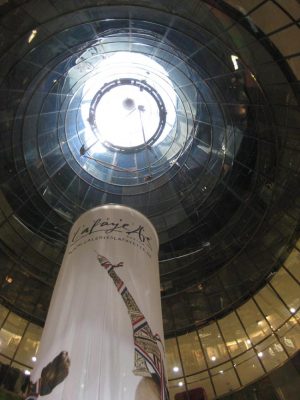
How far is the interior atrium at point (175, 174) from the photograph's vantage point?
47.3ft

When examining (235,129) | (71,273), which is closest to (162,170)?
(235,129)

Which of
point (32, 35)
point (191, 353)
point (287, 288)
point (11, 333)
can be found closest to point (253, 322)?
point (287, 288)

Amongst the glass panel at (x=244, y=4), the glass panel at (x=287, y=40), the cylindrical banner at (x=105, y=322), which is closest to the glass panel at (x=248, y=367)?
the cylindrical banner at (x=105, y=322)

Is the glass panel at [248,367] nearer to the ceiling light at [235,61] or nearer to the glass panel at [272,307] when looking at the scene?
the glass panel at [272,307]

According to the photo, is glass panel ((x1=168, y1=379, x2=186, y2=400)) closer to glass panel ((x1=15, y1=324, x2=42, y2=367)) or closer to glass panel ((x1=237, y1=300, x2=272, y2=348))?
glass panel ((x1=237, y1=300, x2=272, y2=348))

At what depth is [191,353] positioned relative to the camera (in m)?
19.2

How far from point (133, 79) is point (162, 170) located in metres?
5.33

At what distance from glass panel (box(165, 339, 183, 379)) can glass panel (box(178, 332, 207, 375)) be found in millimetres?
254

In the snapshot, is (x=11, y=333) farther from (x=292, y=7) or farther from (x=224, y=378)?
(x=292, y=7)

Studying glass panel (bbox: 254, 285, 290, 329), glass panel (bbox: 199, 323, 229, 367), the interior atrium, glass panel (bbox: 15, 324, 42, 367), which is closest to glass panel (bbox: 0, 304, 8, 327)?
the interior atrium

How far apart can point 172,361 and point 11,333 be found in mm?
7936

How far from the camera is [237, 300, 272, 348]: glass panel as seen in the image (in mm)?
18188

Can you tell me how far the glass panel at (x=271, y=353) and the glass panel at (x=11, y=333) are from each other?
11.3 meters

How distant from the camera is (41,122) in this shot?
1834 cm
